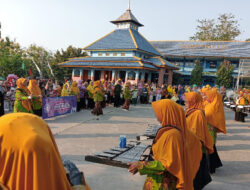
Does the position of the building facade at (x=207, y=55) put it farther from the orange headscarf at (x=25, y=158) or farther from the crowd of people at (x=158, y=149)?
the orange headscarf at (x=25, y=158)

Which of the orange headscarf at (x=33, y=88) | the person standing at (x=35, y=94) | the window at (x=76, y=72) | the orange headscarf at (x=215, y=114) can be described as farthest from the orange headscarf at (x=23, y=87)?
the window at (x=76, y=72)

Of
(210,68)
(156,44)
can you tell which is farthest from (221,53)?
(156,44)

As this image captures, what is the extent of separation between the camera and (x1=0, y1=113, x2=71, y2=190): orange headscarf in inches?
46.8

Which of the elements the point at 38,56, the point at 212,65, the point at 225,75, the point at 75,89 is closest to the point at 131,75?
the point at 75,89

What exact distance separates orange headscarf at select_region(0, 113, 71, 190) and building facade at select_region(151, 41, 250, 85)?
31.8 meters

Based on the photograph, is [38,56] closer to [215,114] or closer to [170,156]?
[215,114]

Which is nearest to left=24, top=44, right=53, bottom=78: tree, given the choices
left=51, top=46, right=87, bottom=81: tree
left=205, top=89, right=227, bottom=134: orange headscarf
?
left=51, top=46, right=87, bottom=81: tree

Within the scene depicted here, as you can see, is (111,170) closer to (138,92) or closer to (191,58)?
(138,92)

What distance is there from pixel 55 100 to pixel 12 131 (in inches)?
336

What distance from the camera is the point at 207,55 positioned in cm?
3241

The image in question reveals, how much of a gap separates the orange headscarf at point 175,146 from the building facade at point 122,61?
18424mm

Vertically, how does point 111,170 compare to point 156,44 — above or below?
below

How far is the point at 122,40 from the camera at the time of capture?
25547 mm

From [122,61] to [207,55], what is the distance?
16.4 metres
